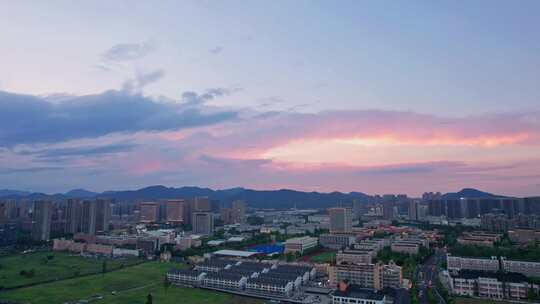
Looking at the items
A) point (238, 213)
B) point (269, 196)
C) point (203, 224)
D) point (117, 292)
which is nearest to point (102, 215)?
point (203, 224)

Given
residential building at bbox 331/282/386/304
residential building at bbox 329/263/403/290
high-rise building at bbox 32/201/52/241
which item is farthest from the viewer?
high-rise building at bbox 32/201/52/241

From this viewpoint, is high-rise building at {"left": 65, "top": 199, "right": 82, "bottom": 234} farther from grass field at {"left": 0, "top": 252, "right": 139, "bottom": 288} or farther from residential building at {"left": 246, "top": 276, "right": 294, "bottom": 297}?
residential building at {"left": 246, "top": 276, "right": 294, "bottom": 297}

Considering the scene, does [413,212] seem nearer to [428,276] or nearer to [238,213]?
[238,213]

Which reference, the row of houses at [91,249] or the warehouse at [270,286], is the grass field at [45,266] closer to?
the row of houses at [91,249]

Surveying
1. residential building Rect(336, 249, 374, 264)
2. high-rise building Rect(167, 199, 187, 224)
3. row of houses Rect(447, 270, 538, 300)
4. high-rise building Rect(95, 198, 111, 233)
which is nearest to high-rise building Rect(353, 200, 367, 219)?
high-rise building Rect(167, 199, 187, 224)

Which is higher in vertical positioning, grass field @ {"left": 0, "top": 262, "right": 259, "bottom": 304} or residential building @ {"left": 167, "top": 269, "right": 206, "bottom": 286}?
residential building @ {"left": 167, "top": 269, "right": 206, "bottom": 286}
